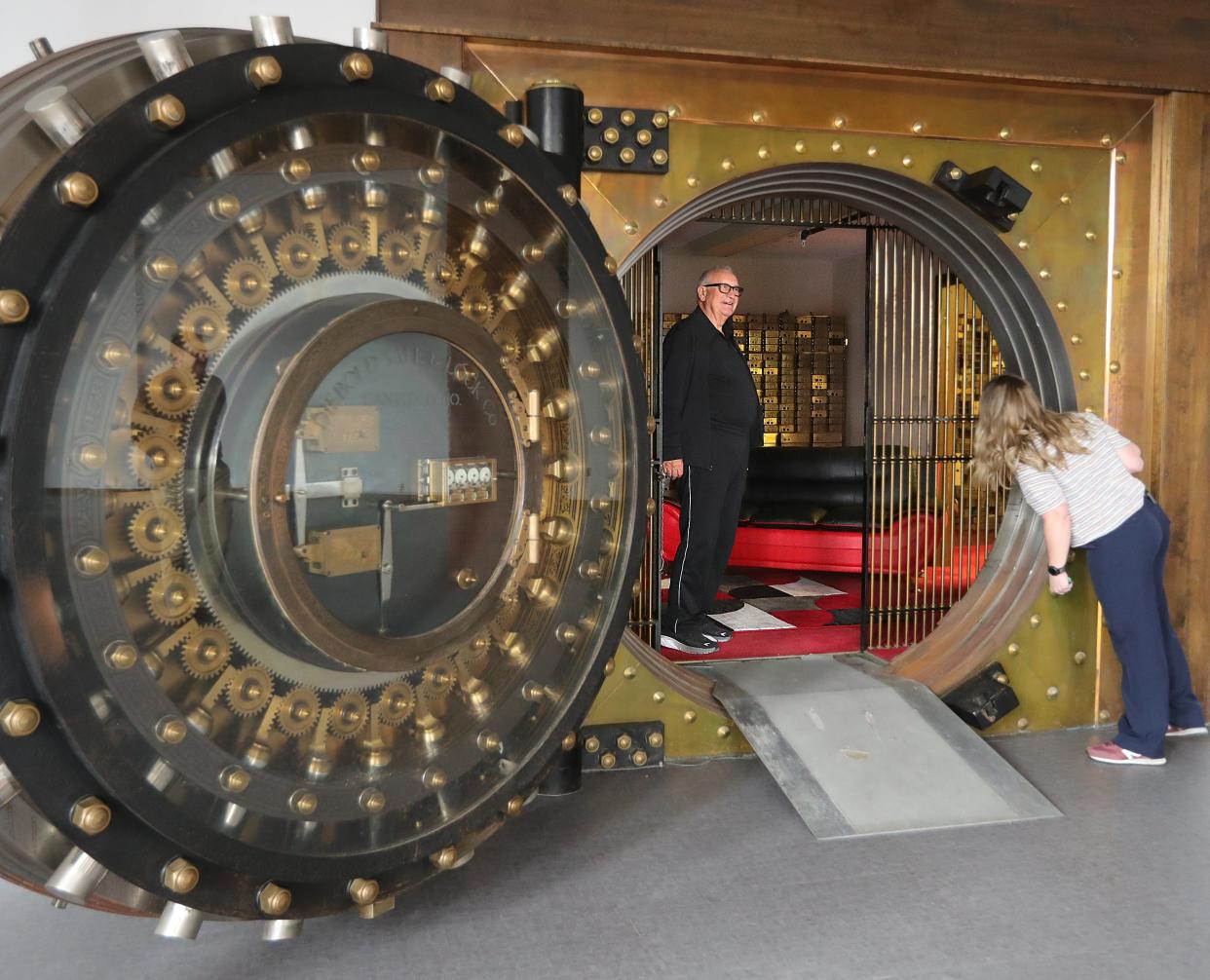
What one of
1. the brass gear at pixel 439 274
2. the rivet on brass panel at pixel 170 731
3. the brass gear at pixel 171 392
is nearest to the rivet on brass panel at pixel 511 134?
the brass gear at pixel 439 274

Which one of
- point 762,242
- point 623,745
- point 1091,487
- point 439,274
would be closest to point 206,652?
point 439,274

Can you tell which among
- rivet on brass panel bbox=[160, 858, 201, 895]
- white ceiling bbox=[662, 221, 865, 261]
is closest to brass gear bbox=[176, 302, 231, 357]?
rivet on brass panel bbox=[160, 858, 201, 895]

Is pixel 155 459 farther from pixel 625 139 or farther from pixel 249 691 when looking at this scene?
pixel 625 139

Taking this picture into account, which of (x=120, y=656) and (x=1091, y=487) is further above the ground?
(x=1091, y=487)

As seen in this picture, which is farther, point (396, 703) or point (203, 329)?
point (396, 703)

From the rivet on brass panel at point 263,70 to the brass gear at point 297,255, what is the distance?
24 centimetres

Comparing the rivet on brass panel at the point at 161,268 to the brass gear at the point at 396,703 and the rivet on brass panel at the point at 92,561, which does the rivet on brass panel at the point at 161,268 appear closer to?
the rivet on brass panel at the point at 92,561

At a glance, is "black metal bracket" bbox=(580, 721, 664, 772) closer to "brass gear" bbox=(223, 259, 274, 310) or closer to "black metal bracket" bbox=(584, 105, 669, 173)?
"black metal bracket" bbox=(584, 105, 669, 173)

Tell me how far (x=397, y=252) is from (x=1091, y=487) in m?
2.35

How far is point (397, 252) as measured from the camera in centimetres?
189

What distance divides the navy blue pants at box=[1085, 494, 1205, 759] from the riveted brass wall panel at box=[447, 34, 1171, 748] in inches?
10.3

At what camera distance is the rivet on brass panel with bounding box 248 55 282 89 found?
62.6 inches

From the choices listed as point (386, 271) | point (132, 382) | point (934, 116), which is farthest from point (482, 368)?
point (934, 116)

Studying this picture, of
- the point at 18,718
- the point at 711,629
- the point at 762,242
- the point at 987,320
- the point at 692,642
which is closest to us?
the point at 18,718
